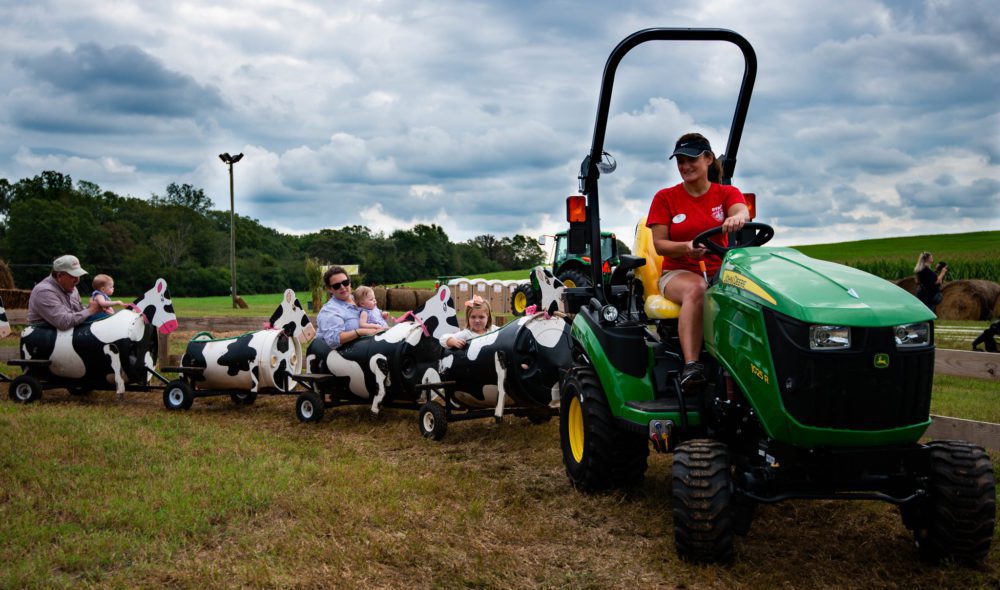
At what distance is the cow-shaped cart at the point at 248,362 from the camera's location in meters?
9.28

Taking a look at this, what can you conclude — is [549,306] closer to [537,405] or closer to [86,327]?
[537,405]

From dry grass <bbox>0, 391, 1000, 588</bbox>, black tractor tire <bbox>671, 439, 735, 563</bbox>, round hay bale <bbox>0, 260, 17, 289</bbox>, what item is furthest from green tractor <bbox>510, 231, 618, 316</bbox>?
black tractor tire <bbox>671, 439, 735, 563</bbox>

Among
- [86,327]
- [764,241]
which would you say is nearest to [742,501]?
[764,241]

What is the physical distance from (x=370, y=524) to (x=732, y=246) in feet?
8.82

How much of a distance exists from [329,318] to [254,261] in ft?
208

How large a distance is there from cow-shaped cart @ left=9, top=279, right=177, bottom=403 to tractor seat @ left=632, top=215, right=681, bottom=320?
20.9ft

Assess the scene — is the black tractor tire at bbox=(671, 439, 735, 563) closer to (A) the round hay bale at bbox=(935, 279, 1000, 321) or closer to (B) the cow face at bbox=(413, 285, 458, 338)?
(B) the cow face at bbox=(413, 285, 458, 338)

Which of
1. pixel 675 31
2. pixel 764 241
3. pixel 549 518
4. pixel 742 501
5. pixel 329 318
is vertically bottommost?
pixel 549 518

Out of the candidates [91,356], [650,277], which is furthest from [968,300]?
[91,356]

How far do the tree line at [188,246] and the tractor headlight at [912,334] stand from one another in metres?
51.8

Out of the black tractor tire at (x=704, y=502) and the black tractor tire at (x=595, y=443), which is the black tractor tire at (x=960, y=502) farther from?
the black tractor tire at (x=595, y=443)

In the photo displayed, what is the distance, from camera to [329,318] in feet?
29.2

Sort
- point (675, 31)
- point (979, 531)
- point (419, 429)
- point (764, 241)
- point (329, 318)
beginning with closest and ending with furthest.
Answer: point (979, 531) < point (764, 241) < point (675, 31) < point (419, 429) < point (329, 318)

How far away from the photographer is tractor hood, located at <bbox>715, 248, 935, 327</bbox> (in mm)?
3914
